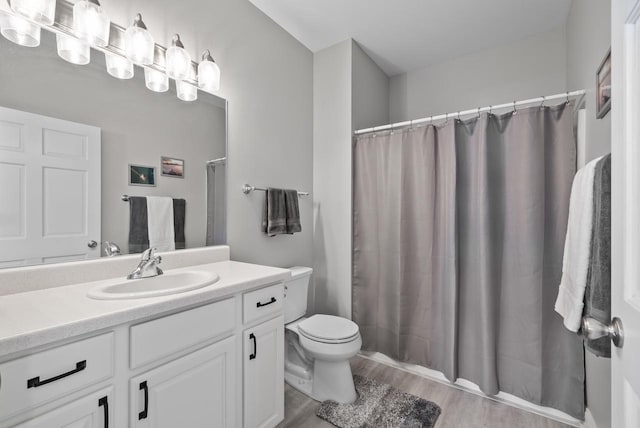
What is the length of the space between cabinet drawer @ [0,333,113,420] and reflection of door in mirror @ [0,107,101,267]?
1.85ft

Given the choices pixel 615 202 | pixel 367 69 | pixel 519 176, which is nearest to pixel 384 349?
pixel 519 176

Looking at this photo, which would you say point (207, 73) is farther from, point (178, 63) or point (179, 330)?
point (179, 330)

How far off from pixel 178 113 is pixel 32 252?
2.95ft

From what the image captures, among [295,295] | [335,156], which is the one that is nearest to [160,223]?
[295,295]

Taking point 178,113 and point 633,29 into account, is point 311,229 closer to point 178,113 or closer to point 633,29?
point 178,113

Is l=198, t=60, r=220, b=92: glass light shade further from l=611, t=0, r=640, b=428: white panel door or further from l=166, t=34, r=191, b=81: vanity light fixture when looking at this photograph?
l=611, t=0, r=640, b=428: white panel door

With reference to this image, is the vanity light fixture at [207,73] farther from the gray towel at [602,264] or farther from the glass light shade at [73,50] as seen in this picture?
the gray towel at [602,264]

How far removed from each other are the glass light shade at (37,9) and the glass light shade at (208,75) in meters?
0.60

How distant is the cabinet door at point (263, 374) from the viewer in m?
1.29

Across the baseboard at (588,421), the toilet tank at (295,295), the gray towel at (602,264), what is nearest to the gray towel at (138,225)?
the toilet tank at (295,295)

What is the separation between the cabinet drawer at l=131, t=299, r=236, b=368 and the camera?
3.02 ft

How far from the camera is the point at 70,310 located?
866 mm

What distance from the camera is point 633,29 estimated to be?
1.81ft

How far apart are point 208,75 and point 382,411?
7.07ft
